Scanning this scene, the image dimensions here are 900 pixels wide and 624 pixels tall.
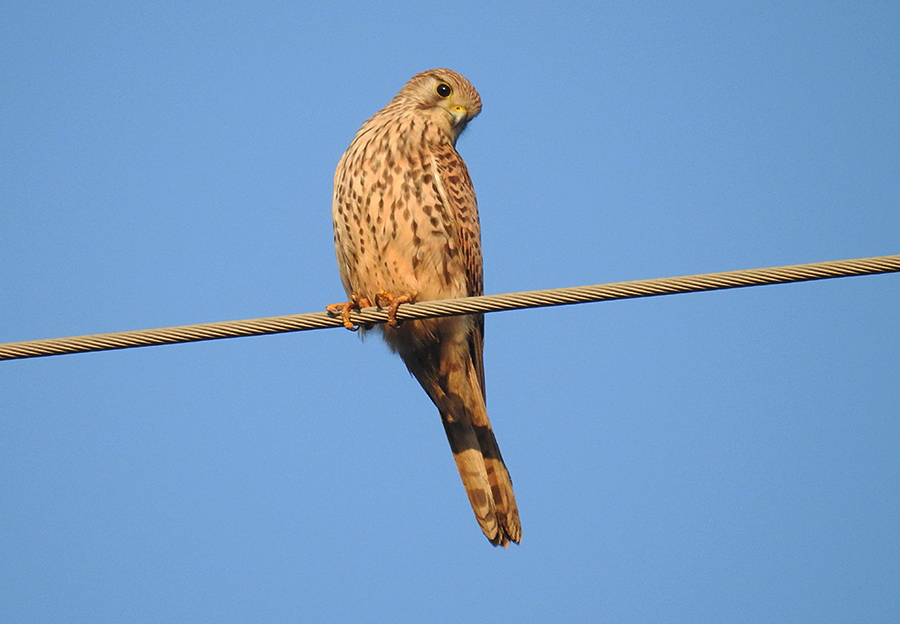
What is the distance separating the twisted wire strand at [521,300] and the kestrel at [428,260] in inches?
48.4

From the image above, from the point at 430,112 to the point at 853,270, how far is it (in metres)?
2.88

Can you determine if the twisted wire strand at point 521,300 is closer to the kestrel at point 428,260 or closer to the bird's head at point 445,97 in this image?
the kestrel at point 428,260

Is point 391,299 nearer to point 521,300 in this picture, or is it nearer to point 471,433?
point 471,433

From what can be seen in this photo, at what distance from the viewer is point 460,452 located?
5004 mm

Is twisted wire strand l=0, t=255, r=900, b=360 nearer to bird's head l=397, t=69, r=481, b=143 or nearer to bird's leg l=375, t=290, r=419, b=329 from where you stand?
bird's leg l=375, t=290, r=419, b=329

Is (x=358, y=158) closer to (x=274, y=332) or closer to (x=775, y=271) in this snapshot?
(x=274, y=332)

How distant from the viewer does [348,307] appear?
446 centimetres

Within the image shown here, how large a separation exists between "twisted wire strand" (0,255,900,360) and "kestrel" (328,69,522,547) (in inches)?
48.4

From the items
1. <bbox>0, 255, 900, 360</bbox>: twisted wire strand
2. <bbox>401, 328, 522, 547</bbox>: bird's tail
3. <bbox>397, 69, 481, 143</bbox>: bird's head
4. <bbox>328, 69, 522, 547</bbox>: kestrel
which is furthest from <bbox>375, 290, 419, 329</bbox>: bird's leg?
<bbox>397, 69, 481, 143</bbox>: bird's head

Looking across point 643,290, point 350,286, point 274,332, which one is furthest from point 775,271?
point 350,286

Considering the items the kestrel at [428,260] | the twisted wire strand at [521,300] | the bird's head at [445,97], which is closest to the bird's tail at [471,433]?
the kestrel at [428,260]

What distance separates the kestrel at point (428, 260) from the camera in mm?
4863

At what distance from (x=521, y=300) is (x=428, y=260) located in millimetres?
1563

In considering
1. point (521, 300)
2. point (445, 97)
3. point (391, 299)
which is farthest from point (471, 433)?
point (445, 97)
